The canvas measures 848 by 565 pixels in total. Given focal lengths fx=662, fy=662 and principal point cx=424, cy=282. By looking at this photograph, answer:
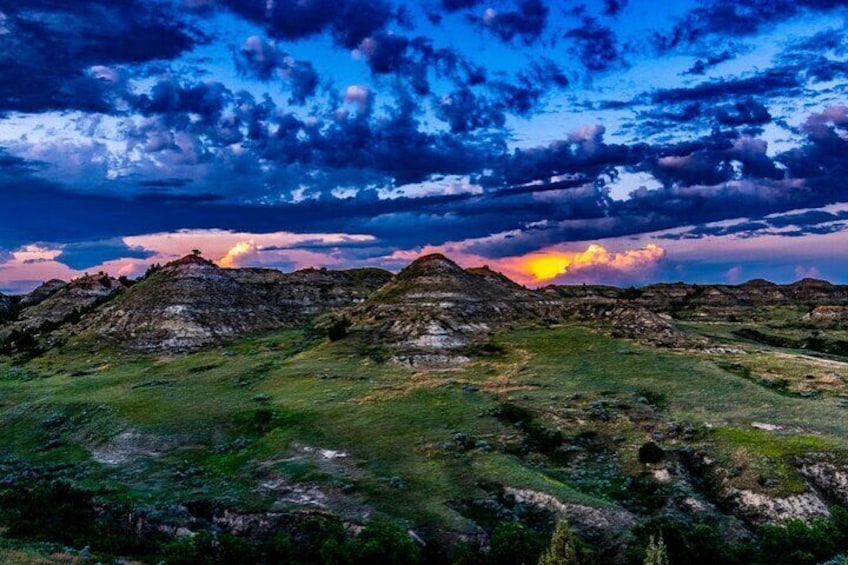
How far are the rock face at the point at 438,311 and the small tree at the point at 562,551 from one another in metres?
63.1

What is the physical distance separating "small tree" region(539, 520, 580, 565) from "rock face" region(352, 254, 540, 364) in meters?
63.1

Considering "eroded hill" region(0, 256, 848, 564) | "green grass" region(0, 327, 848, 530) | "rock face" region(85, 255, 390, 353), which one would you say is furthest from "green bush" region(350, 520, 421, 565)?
"rock face" region(85, 255, 390, 353)

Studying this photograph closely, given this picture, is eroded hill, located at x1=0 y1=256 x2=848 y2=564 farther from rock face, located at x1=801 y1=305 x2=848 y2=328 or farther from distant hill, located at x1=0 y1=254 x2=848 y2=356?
rock face, located at x1=801 y1=305 x2=848 y2=328

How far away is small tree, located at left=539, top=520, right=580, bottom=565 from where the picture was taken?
38812 mm

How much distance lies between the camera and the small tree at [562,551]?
38812 millimetres

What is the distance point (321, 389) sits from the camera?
87.1 metres

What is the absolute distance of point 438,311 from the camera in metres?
126

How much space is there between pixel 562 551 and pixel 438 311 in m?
87.3

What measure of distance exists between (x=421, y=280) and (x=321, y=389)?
6296 centimetres

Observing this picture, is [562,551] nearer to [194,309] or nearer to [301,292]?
[194,309]

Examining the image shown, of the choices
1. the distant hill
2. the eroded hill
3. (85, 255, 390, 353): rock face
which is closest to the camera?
the eroded hill

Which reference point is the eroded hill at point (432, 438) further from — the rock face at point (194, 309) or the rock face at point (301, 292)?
the rock face at point (301, 292)

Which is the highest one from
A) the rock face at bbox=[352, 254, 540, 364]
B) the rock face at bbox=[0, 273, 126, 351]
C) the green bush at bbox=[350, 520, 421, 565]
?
the rock face at bbox=[0, 273, 126, 351]

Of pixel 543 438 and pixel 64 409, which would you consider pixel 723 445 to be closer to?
pixel 543 438
